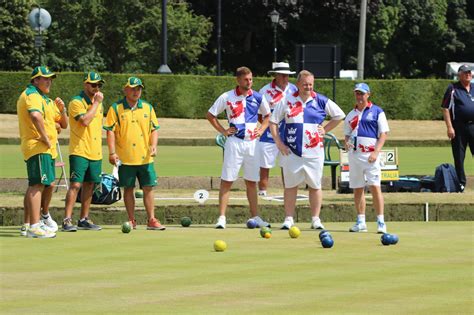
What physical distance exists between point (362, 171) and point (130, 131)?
206 centimetres

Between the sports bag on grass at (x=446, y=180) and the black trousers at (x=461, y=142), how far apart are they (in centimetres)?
11

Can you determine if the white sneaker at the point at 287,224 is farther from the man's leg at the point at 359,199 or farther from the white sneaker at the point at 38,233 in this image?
the white sneaker at the point at 38,233

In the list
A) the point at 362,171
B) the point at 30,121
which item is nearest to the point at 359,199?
the point at 362,171

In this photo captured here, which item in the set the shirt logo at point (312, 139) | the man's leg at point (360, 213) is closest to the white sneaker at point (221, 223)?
the shirt logo at point (312, 139)

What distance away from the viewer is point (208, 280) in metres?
8.46

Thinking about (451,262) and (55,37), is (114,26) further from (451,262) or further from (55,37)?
(451,262)

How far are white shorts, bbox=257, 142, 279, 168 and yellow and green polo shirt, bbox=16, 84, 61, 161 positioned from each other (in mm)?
2884

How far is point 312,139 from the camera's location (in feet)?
38.4

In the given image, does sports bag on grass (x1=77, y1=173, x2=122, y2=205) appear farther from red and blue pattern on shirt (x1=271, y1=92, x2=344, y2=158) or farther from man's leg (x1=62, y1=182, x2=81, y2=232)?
red and blue pattern on shirt (x1=271, y1=92, x2=344, y2=158)

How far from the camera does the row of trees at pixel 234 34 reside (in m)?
45.2

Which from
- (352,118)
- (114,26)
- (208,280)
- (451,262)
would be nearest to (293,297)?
(208,280)

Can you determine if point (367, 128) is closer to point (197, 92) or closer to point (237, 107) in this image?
point (237, 107)

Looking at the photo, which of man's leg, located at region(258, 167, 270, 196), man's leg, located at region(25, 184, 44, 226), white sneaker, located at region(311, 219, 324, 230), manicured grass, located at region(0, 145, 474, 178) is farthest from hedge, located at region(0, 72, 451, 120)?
man's leg, located at region(25, 184, 44, 226)

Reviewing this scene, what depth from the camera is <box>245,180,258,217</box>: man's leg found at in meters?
12.1
